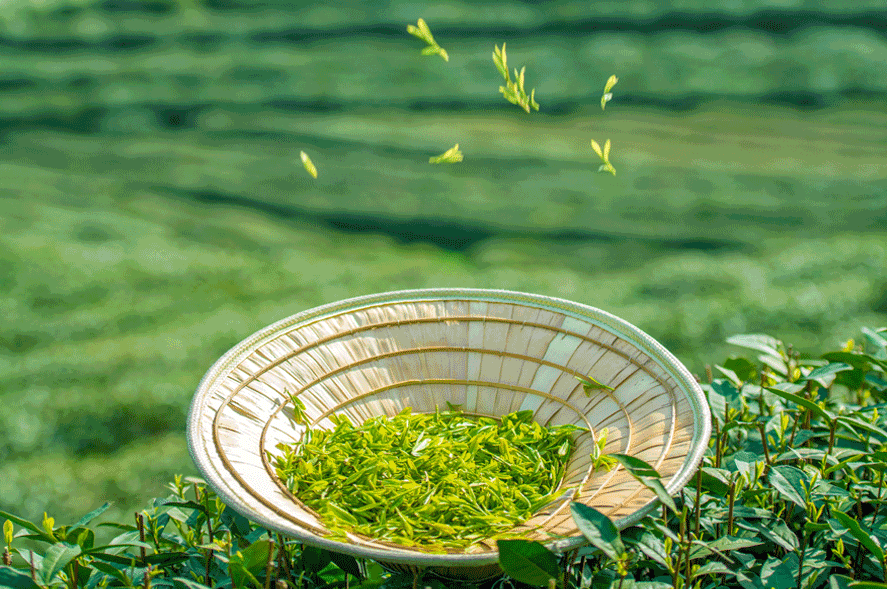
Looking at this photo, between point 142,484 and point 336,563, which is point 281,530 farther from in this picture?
point 142,484

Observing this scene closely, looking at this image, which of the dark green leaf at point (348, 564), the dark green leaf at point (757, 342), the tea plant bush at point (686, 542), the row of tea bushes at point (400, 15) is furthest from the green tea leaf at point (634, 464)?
the row of tea bushes at point (400, 15)

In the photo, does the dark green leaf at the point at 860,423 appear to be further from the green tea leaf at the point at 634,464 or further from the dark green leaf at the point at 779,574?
the green tea leaf at the point at 634,464

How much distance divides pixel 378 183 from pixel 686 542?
3.90 metres

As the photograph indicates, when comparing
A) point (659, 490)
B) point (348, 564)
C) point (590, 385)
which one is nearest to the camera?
point (659, 490)

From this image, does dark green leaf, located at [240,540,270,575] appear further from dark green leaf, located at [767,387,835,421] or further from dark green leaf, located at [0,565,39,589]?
dark green leaf, located at [767,387,835,421]

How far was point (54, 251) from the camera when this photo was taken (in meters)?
3.66

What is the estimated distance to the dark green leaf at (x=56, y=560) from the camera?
961 mm

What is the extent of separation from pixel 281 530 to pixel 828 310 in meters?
2.81

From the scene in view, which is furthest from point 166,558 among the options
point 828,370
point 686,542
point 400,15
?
point 400,15

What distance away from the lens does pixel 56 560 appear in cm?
98

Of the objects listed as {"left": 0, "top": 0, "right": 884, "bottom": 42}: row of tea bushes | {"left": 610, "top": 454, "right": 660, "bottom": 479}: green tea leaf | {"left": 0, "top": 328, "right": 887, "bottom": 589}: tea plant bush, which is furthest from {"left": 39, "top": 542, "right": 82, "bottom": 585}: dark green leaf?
{"left": 0, "top": 0, "right": 884, "bottom": 42}: row of tea bushes

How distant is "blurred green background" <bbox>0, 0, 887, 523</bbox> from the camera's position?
298cm

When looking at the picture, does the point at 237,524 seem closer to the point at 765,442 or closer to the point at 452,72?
the point at 765,442

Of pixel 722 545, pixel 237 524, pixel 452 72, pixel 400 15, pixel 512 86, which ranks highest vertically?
pixel 400 15
